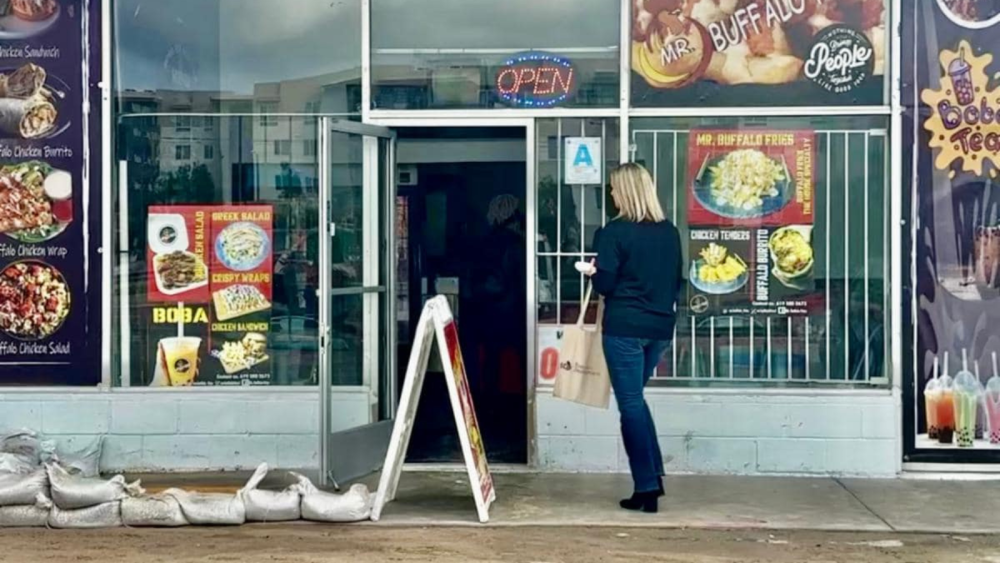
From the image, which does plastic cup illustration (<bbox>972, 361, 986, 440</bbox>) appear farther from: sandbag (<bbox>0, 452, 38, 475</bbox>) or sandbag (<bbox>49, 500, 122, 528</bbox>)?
sandbag (<bbox>0, 452, 38, 475</bbox>)

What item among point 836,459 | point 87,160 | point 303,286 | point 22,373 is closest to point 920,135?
point 836,459

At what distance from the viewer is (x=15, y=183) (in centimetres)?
821

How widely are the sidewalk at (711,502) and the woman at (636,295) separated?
391 mm

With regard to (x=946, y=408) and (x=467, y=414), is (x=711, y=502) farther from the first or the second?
(x=946, y=408)

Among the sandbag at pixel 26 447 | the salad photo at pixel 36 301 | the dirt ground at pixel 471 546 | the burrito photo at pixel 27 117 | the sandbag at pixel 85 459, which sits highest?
the burrito photo at pixel 27 117

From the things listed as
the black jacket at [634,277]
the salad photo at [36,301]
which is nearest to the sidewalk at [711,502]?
the black jacket at [634,277]

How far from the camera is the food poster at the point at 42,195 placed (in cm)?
820

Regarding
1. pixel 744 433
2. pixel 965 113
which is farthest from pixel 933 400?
pixel 965 113

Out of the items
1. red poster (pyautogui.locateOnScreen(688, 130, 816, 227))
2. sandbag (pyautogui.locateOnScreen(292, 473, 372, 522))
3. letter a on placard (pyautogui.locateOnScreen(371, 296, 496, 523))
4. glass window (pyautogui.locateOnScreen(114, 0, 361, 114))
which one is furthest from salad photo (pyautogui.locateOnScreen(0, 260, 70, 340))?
red poster (pyautogui.locateOnScreen(688, 130, 816, 227))

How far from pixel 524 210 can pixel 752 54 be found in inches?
70.5

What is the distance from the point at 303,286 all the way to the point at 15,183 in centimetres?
198

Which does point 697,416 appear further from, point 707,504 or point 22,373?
point 22,373

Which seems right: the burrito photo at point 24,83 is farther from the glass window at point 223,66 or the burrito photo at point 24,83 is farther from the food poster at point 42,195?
the glass window at point 223,66

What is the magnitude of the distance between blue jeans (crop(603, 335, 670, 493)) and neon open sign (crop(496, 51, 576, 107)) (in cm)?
194
